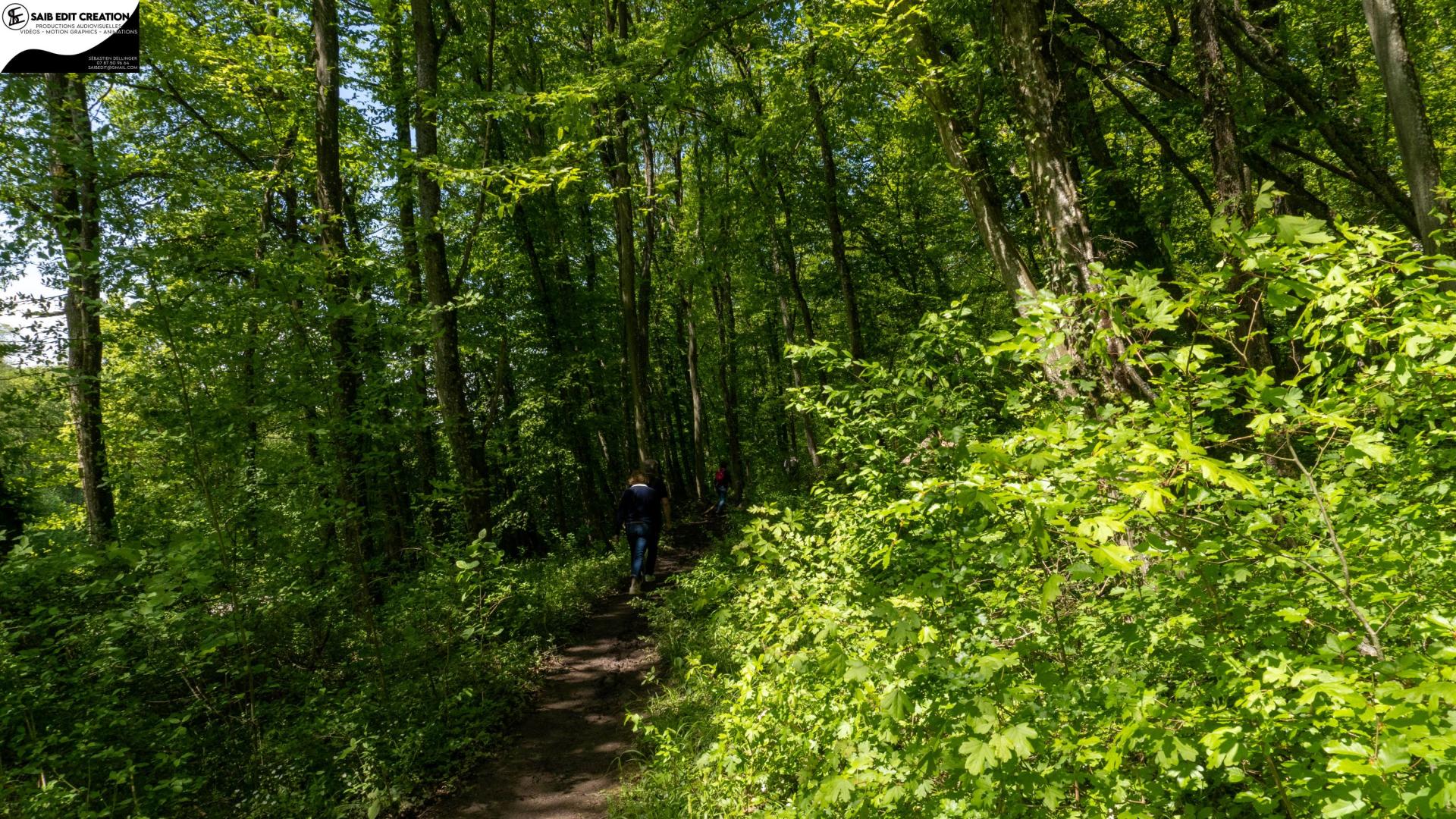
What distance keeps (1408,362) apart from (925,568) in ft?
7.55

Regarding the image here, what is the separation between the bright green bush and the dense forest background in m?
0.03

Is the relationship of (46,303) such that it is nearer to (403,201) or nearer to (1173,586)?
(403,201)

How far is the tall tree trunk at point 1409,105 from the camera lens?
417cm

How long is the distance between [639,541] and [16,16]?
9.34 meters

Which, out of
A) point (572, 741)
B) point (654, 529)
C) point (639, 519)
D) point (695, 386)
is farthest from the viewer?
point (695, 386)

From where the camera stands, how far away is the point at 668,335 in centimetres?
2523

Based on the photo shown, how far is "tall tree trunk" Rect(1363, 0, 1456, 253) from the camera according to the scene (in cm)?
417

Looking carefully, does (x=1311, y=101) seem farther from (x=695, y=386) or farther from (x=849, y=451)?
(x=695, y=386)

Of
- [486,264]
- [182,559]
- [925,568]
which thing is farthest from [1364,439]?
[486,264]

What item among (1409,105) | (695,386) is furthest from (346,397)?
(695,386)

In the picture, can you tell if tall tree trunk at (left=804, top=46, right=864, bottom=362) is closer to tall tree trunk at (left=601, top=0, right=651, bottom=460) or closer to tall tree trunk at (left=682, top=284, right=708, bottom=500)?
tall tree trunk at (left=601, top=0, right=651, bottom=460)

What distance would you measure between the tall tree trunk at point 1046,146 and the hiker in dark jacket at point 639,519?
6194 mm

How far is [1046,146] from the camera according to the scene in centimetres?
501

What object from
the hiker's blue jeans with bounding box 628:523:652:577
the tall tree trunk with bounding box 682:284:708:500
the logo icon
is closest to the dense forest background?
the hiker's blue jeans with bounding box 628:523:652:577
